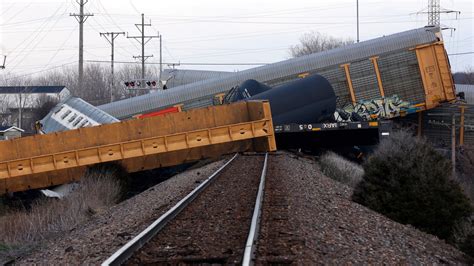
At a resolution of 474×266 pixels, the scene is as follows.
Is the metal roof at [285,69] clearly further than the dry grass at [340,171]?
Yes

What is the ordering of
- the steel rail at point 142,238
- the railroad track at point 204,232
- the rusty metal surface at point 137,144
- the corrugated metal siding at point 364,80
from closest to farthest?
1. the steel rail at point 142,238
2. the railroad track at point 204,232
3. the rusty metal surface at point 137,144
4. the corrugated metal siding at point 364,80

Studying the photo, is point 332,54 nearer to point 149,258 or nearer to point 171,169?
point 171,169

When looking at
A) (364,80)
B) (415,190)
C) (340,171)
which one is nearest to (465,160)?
(364,80)

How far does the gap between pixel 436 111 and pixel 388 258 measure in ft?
118

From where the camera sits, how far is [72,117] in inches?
1179

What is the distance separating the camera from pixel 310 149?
29359 millimetres

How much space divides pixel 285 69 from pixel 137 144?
19337mm

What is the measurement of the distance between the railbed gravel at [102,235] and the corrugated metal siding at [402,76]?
2393cm

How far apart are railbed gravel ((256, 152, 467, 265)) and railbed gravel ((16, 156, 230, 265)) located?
1.94 m

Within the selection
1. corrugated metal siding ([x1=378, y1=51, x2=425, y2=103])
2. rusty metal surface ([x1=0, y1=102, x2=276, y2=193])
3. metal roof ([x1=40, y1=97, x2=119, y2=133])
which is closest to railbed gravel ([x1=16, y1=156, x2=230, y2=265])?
rusty metal surface ([x1=0, y1=102, x2=276, y2=193])

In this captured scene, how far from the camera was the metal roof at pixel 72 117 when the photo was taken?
29344 millimetres

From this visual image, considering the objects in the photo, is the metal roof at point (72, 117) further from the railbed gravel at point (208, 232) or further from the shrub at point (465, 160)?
the shrub at point (465, 160)

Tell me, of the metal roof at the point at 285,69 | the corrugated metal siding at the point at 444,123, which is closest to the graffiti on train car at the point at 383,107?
the metal roof at the point at 285,69

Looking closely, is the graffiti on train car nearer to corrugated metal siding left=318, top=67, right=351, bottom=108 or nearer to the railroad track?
corrugated metal siding left=318, top=67, right=351, bottom=108
